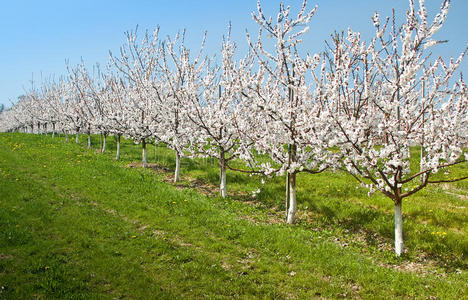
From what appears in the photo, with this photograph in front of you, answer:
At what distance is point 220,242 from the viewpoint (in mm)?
8711

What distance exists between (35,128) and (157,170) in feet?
183

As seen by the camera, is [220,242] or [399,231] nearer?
[399,231]

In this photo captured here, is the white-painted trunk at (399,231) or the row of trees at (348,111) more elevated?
the row of trees at (348,111)

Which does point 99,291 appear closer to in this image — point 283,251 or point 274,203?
point 283,251

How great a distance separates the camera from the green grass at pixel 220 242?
6.42 metres

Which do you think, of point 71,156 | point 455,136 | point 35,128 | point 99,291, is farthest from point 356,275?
point 35,128

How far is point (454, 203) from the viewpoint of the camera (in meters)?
11.7

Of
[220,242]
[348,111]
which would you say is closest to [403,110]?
[348,111]

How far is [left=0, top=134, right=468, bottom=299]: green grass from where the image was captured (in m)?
6.42

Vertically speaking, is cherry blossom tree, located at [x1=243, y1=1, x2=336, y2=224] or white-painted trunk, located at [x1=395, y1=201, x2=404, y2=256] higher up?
cherry blossom tree, located at [x1=243, y1=1, x2=336, y2=224]

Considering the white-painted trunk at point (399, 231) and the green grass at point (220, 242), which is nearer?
the green grass at point (220, 242)

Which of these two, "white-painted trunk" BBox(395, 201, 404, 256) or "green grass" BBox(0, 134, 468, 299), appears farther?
"white-painted trunk" BBox(395, 201, 404, 256)

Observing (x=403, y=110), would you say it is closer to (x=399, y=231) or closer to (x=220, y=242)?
(x=399, y=231)

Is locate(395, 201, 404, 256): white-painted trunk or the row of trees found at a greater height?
the row of trees
